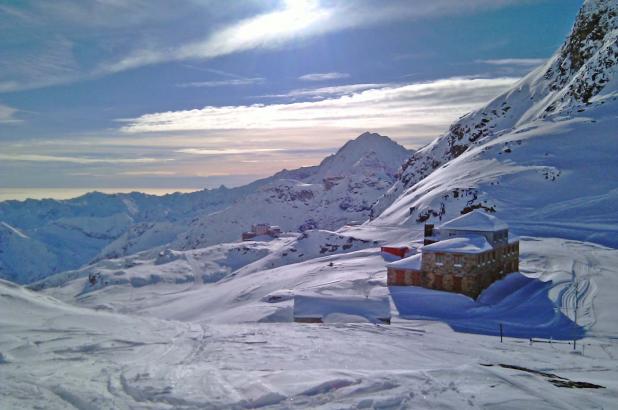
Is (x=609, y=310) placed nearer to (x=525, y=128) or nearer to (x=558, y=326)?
(x=558, y=326)

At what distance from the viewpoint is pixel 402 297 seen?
3762 cm

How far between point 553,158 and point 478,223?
48.0 m

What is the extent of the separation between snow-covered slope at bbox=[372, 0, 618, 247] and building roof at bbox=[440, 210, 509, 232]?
20.8 meters

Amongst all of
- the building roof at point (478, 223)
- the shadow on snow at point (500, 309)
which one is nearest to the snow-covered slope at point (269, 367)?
the shadow on snow at point (500, 309)

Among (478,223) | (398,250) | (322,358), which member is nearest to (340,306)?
(322,358)

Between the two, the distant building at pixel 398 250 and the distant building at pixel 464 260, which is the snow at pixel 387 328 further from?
the distant building at pixel 398 250

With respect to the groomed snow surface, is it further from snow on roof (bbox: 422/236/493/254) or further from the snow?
snow on roof (bbox: 422/236/493/254)

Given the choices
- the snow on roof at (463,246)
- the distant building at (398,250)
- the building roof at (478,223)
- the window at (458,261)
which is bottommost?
the distant building at (398,250)

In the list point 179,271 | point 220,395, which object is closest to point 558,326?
point 220,395

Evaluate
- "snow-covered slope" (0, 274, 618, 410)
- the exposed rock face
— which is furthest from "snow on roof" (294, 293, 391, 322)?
the exposed rock face

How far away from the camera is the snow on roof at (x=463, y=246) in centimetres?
3756

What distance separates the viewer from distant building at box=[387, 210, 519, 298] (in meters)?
37.2

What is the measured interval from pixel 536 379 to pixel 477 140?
11375 centimetres

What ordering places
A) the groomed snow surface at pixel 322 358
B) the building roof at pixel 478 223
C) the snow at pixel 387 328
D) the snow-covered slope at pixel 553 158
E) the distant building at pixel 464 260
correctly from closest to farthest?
the groomed snow surface at pixel 322 358
the snow at pixel 387 328
the distant building at pixel 464 260
the building roof at pixel 478 223
the snow-covered slope at pixel 553 158
